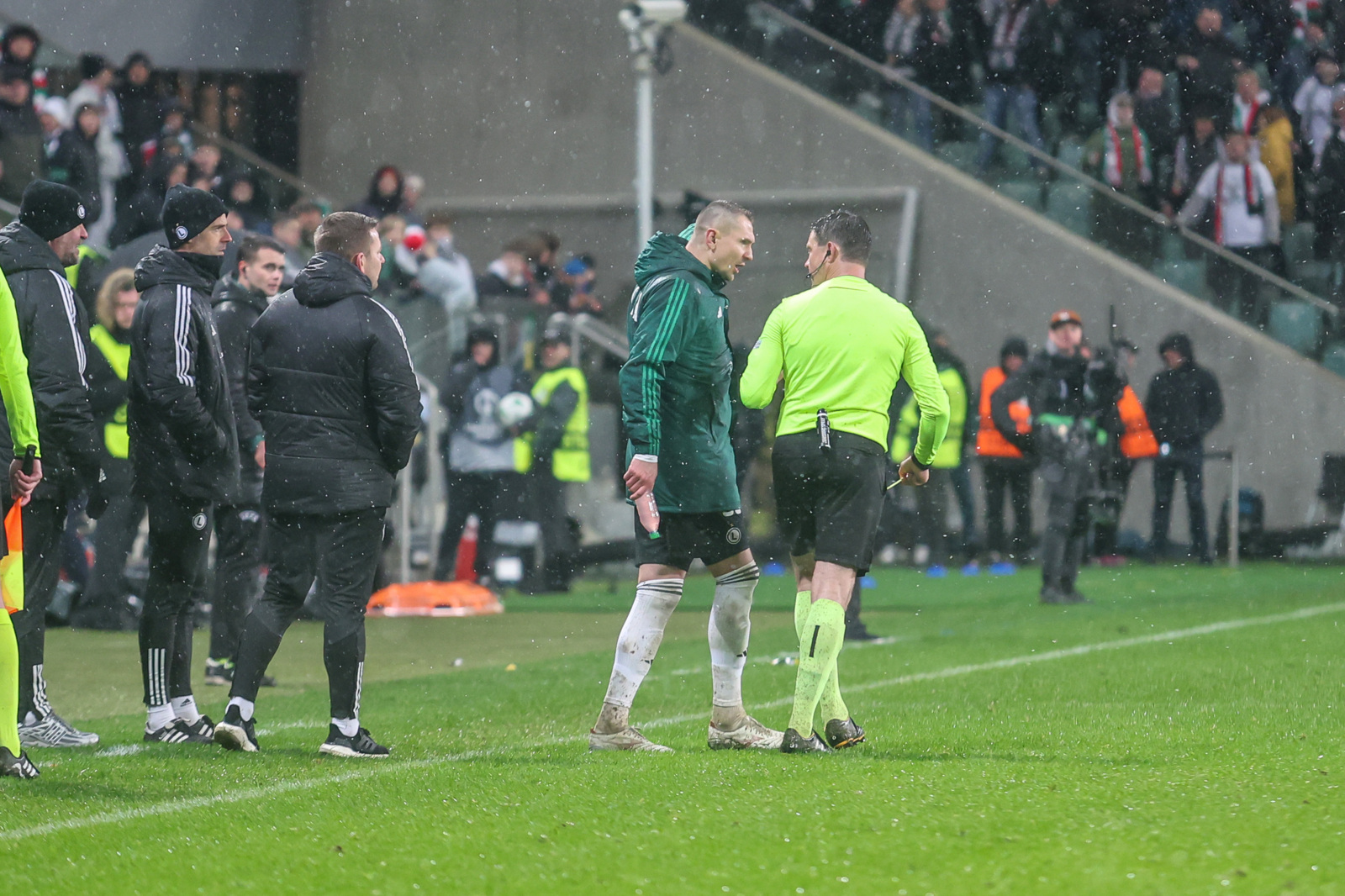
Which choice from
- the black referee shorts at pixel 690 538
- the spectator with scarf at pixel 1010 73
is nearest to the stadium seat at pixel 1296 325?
the spectator with scarf at pixel 1010 73

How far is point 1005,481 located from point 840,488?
1045cm

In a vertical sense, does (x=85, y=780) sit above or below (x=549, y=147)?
below

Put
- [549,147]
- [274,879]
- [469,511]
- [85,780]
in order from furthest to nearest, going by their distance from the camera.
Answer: [549,147] < [469,511] < [85,780] < [274,879]

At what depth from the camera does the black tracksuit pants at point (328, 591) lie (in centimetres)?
627

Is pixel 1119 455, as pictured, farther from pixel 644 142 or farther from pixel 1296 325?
pixel 644 142

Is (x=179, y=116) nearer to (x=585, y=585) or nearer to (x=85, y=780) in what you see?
(x=585, y=585)

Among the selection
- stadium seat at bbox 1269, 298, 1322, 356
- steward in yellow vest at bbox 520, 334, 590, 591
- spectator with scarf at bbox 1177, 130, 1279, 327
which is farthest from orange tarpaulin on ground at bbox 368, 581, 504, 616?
stadium seat at bbox 1269, 298, 1322, 356

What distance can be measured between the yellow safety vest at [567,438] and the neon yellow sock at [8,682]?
8.45 m

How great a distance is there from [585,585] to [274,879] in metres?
10.3

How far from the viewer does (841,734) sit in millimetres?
6164

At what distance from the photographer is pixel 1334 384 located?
55.5 ft

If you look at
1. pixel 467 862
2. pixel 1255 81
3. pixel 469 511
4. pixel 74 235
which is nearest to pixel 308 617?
pixel 469 511

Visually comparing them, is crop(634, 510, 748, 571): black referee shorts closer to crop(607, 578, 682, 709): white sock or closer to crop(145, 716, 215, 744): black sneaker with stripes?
crop(607, 578, 682, 709): white sock

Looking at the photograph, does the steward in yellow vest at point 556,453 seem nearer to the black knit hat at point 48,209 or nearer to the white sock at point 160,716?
the white sock at point 160,716
